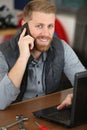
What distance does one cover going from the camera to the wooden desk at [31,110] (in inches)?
51.8

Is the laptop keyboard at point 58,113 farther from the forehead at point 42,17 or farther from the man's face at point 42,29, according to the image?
the forehead at point 42,17

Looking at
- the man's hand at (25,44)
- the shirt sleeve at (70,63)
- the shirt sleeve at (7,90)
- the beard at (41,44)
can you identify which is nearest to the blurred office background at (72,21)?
the shirt sleeve at (70,63)

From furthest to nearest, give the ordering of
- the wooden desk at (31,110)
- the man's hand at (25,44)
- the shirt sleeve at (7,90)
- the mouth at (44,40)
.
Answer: the mouth at (44,40) < the man's hand at (25,44) < the shirt sleeve at (7,90) < the wooden desk at (31,110)

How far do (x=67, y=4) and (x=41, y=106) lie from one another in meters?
2.50

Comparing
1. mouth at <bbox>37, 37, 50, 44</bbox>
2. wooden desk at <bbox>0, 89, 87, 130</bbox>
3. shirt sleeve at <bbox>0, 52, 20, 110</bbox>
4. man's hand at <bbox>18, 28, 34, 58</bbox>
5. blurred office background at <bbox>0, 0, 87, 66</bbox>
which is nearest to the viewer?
wooden desk at <bbox>0, 89, 87, 130</bbox>

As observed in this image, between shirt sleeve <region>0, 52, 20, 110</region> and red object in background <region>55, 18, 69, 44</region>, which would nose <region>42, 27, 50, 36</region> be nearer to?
shirt sleeve <region>0, 52, 20, 110</region>

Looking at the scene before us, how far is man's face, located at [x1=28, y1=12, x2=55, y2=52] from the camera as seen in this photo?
1.78 m

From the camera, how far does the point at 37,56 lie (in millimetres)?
1908

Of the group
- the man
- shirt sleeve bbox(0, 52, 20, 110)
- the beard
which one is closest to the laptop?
shirt sleeve bbox(0, 52, 20, 110)

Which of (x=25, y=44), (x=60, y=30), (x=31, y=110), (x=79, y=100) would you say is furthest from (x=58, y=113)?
(x=60, y=30)

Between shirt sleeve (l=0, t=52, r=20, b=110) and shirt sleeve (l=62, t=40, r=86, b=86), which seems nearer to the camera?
shirt sleeve (l=0, t=52, r=20, b=110)

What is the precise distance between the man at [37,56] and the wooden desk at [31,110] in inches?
6.2

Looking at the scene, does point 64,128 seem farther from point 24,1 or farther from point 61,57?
point 24,1

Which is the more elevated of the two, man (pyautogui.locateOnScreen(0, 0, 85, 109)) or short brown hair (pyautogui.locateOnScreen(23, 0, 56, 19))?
short brown hair (pyautogui.locateOnScreen(23, 0, 56, 19))
